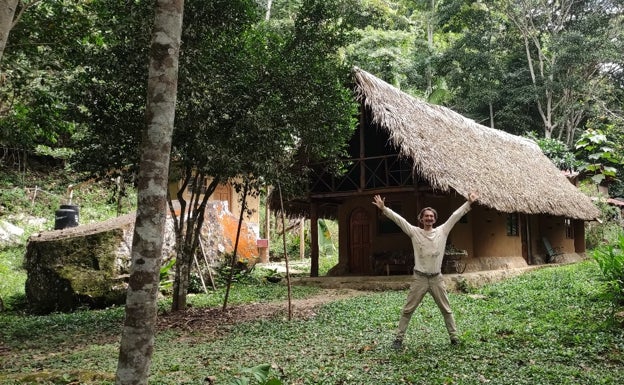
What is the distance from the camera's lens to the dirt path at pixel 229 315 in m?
8.20

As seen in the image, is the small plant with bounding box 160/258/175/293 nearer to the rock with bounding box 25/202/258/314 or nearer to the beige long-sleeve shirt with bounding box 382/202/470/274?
the rock with bounding box 25/202/258/314

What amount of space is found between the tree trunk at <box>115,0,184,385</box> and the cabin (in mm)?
8681

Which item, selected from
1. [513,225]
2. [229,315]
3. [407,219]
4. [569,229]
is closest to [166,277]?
[229,315]

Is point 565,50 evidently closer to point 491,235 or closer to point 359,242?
point 491,235

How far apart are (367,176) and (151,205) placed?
11.7m

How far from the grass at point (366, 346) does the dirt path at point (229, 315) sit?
0.30 meters

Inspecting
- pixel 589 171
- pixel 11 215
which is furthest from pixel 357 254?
pixel 589 171

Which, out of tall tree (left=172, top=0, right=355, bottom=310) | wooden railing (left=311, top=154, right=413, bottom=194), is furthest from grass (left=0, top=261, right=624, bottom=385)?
wooden railing (left=311, top=154, right=413, bottom=194)

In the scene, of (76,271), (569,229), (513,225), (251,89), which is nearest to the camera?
(251,89)

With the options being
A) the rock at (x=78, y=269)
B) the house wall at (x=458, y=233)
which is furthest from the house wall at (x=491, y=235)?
the rock at (x=78, y=269)

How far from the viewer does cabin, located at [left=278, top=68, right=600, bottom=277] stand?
12.6 m

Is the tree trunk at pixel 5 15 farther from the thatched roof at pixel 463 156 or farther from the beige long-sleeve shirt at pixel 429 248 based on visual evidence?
the thatched roof at pixel 463 156

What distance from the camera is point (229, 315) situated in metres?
9.14

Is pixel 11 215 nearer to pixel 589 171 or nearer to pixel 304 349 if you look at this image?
pixel 304 349
